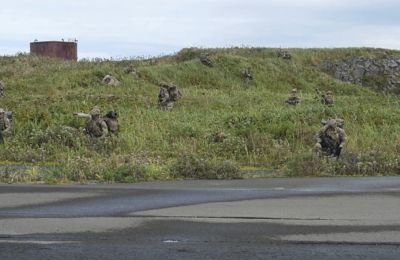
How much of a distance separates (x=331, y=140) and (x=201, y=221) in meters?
7.60

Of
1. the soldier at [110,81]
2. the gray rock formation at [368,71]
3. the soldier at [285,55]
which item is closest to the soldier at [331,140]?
the soldier at [110,81]

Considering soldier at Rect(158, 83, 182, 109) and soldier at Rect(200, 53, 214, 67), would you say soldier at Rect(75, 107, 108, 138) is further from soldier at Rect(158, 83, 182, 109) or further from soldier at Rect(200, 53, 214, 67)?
soldier at Rect(200, 53, 214, 67)

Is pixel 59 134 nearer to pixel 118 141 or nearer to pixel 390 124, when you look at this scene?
pixel 118 141

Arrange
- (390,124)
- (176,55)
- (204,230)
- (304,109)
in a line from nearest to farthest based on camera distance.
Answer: (204,230), (390,124), (304,109), (176,55)

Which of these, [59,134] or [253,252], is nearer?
[253,252]

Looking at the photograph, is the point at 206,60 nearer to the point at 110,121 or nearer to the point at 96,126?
the point at 110,121

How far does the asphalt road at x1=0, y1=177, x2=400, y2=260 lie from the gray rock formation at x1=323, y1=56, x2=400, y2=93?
1486 inches

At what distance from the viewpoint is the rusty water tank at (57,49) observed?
51.2 meters

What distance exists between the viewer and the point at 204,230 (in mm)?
6852

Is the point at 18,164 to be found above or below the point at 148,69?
below

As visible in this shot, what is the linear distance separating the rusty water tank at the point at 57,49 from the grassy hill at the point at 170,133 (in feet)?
44.2

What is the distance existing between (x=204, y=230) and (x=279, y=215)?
4.28ft

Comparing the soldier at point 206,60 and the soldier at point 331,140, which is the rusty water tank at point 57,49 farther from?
the soldier at point 331,140

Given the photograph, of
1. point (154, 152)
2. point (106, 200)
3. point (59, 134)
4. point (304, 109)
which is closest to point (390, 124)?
point (304, 109)
